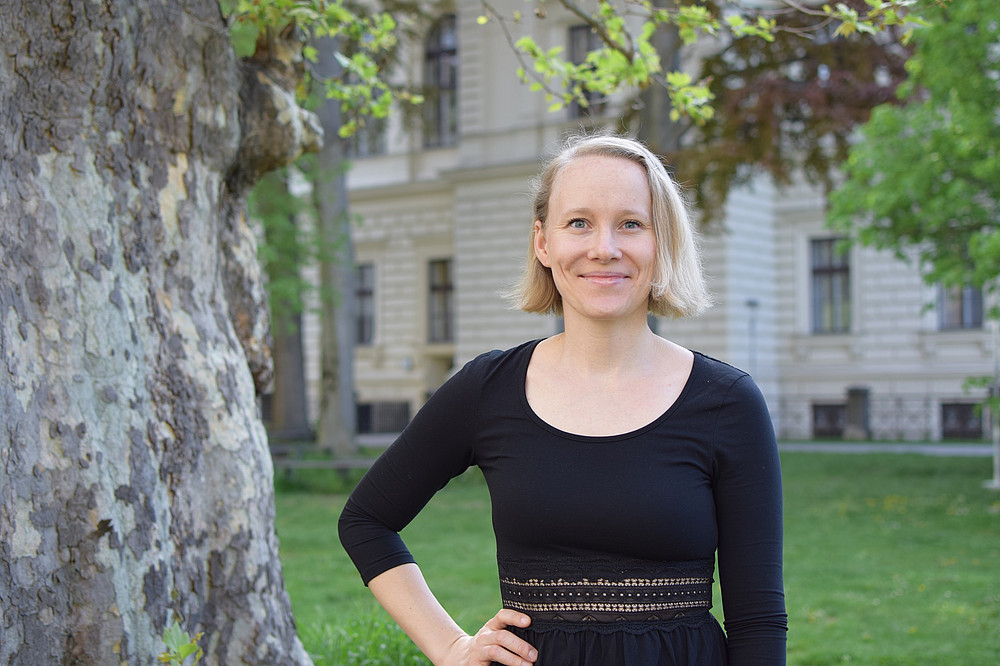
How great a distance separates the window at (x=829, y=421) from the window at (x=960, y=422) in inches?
87.4

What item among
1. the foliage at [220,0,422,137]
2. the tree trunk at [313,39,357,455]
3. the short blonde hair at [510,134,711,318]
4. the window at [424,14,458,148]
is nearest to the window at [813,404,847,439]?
the window at [424,14,458,148]

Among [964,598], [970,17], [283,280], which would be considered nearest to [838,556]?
[964,598]

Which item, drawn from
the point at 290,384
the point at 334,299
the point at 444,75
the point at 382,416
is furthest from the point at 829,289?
the point at 334,299

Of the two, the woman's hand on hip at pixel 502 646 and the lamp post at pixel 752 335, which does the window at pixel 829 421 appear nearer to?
the lamp post at pixel 752 335

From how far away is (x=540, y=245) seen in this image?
2.46 m

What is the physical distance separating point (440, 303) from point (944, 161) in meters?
21.5

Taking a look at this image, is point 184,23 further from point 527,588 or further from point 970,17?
point 970,17

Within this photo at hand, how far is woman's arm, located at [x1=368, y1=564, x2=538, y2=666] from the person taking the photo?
88.7 inches

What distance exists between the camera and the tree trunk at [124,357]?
3.26 m

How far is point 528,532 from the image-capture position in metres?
2.21

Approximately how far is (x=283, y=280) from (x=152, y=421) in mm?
12721

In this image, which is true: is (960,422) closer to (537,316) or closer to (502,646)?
(537,316)

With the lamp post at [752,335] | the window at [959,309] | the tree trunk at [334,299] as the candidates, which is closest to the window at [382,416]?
the lamp post at [752,335]

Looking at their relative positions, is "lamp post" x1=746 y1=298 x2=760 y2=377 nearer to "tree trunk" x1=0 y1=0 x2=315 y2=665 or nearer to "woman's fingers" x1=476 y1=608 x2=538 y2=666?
"tree trunk" x1=0 y1=0 x2=315 y2=665
